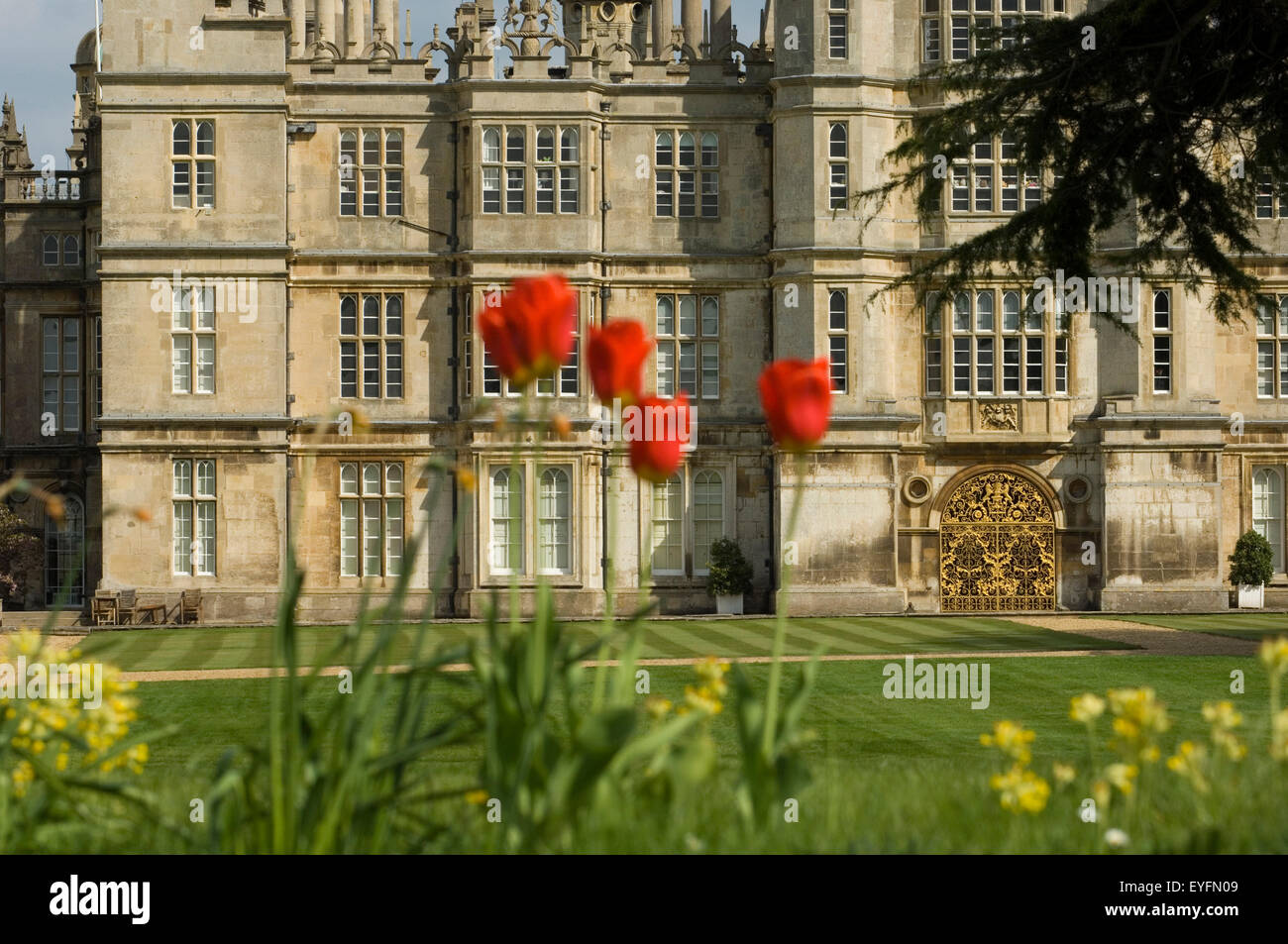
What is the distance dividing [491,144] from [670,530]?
8.95 metres

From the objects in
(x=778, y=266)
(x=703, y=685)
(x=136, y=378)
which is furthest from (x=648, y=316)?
(x=703, y=685)

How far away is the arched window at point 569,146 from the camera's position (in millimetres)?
33312

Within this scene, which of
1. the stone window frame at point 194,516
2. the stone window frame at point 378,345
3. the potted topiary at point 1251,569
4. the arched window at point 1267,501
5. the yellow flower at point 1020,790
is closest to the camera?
the yellow flower at point 1020,790

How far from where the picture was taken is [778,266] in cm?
3338

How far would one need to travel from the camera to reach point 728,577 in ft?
107

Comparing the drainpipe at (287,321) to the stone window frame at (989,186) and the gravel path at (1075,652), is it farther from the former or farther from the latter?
the stone window frame at (989,186)

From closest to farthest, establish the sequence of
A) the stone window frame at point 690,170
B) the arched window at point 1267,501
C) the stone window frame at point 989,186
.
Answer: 1. the stone window frame at point 989,186
2. the stone window frame at point 690,170
3. the arched window at point 1267,501

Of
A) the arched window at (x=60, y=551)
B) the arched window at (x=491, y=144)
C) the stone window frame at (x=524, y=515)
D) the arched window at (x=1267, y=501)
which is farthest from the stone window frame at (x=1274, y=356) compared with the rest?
the arched window at (x=60, y=551)

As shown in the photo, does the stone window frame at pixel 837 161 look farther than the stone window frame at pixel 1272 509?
No

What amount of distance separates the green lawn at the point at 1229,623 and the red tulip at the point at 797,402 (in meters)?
22.6

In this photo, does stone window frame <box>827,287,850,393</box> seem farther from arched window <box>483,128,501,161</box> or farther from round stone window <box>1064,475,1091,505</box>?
arched window <box>483,128,501,161</box>

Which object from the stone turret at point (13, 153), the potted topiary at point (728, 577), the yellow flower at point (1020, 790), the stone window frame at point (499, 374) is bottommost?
the potted topiary at point (728, 577)
